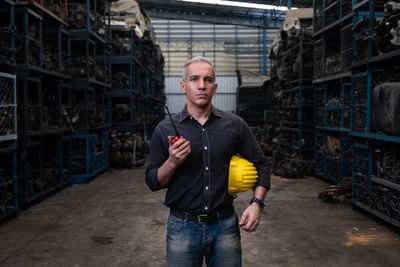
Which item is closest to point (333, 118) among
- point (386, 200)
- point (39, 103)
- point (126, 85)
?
point (386, 200)

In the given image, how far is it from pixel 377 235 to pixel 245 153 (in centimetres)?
422

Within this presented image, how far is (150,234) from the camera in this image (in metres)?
5.65

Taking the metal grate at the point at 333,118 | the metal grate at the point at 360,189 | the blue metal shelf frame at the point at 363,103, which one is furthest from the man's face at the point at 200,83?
the metal grate at the point at 333,118

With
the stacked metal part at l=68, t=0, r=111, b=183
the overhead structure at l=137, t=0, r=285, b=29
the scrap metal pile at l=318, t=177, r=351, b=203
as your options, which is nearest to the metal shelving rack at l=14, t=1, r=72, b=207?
the stacked metal part at l=68, t=0, r=111, b=183

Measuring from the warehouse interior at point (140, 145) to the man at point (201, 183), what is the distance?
1842 millimetres

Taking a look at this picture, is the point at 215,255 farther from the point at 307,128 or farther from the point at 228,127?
the point at 307,128

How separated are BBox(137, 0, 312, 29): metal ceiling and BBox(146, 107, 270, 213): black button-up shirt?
80.7ft

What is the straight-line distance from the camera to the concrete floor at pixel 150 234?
4.67 m

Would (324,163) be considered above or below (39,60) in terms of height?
below

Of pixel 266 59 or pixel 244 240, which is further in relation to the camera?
pixel 266 59

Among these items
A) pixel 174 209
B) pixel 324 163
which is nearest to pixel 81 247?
pixel 174 209

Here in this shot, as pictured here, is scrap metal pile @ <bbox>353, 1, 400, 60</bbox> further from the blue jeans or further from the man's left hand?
the blue jeans

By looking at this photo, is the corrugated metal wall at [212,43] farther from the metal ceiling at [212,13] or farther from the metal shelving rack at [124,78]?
the metal shelving rack at [124,78]

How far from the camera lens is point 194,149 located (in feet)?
7.57
